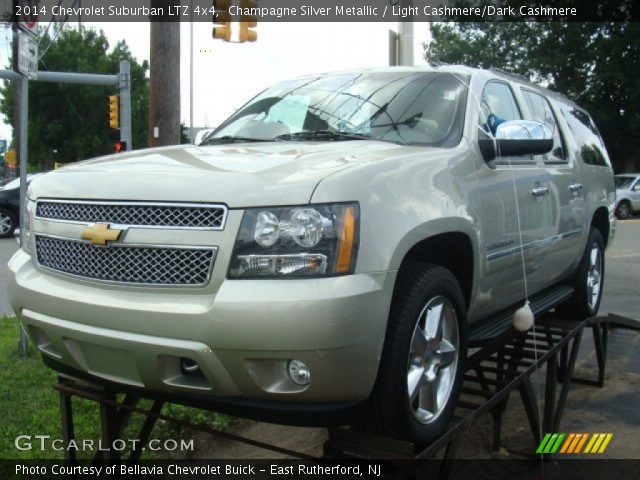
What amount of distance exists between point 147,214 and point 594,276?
161 inches

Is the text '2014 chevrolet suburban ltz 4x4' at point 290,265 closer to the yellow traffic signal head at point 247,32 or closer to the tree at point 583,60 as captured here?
the yellow traffic signal head at point 247,32

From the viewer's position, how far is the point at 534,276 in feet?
13.1

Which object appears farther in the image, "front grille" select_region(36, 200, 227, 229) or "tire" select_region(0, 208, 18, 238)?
"tire" select_region(0, 208, 18, 238)

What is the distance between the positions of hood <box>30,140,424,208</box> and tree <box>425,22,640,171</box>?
89.5ft

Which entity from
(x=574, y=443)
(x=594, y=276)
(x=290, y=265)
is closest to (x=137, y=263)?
(x=290, y=265)

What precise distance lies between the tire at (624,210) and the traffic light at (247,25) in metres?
17.5

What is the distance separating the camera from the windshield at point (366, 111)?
3328mm

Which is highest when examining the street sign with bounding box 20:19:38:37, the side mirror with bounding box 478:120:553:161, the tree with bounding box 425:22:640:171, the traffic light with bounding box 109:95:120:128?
the tree with bounding box 425:22:640:171

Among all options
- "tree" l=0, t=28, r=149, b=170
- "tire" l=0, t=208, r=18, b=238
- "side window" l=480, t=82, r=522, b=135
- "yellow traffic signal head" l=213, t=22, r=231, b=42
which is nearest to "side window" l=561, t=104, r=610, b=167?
"side window" l=480, t=82, r=522, b=135

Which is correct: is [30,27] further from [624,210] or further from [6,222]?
[624,210]

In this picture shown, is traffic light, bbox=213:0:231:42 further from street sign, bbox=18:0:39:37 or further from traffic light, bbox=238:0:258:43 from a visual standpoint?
street sign, bbox=18:0:39:37

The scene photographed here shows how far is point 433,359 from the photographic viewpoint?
281 cm

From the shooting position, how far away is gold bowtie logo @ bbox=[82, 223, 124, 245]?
7.99 feet

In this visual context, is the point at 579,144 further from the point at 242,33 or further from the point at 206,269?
the point at 242,33
